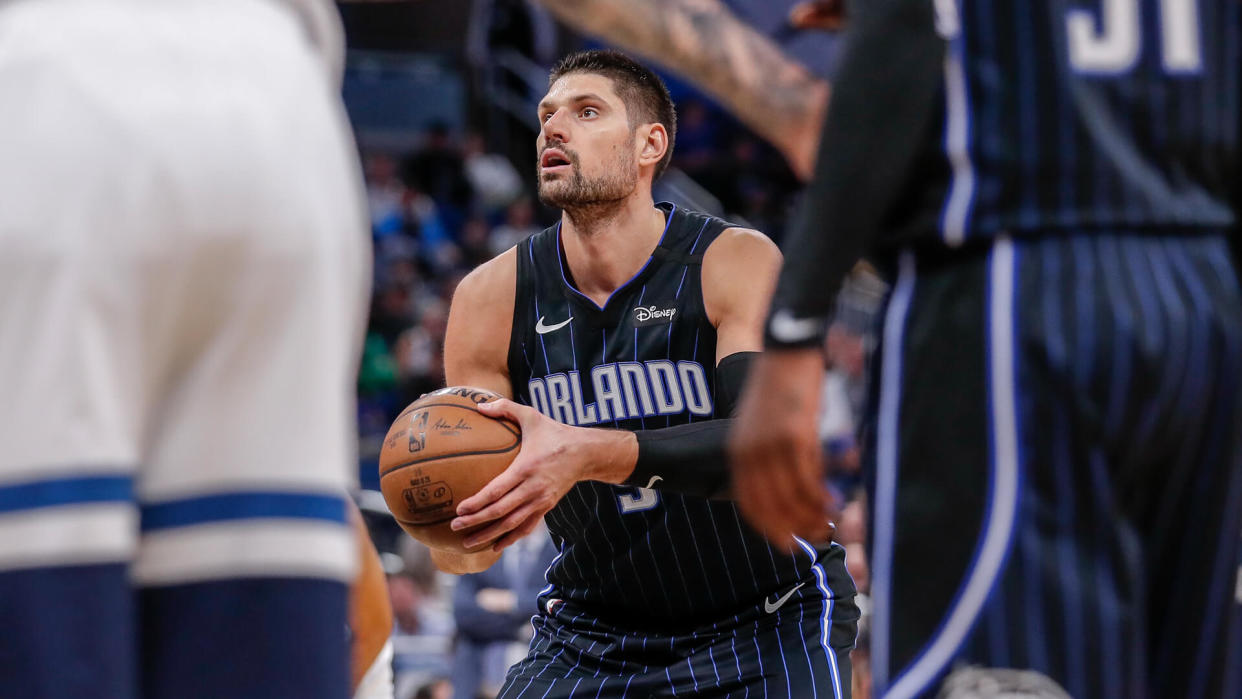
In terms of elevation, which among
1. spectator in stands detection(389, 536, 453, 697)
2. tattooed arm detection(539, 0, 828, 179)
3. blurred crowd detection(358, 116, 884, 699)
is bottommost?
spectator in stands detection(389, 536, 453, 697)

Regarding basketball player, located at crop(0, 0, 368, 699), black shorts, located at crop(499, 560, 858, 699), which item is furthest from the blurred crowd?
basketball player, located at crop(0, 0, 368, 699)

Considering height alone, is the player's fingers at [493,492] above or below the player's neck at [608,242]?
below

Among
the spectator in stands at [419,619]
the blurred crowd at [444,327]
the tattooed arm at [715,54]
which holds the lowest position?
the spectator in stands at [419,619]

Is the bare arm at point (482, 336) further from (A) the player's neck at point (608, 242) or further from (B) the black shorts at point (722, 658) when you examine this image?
(B) the black shorts at point (722, 658)

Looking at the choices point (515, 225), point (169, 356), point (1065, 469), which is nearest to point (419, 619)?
point (515, 225)

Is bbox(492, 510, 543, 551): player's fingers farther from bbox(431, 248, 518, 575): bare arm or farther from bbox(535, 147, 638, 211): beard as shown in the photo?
bbox(535, 147, 638, 211): beard

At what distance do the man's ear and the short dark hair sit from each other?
0.06 feet

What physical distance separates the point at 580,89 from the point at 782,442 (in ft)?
7.86

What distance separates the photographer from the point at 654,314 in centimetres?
391

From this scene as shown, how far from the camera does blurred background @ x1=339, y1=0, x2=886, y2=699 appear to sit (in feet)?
40.4

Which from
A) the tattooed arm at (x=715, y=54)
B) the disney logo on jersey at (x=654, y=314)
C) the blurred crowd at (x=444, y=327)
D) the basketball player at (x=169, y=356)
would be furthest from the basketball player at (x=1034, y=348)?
the blurred crowd at (x=444, y=327)

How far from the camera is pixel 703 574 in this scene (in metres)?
3.79

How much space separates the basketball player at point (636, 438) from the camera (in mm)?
3656

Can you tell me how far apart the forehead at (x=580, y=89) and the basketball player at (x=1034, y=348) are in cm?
222
